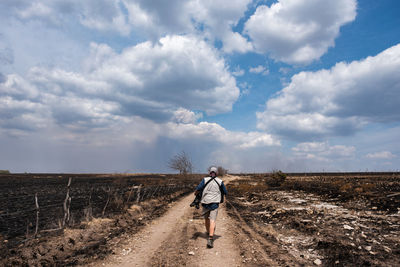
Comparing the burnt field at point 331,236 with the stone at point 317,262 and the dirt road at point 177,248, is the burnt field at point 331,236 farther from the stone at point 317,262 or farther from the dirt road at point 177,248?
the dirt road at point 177,248

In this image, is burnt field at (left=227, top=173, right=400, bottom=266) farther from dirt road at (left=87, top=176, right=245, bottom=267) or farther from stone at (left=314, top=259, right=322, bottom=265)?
dirt road at (left=87, top=176, right=245, bottom=267)

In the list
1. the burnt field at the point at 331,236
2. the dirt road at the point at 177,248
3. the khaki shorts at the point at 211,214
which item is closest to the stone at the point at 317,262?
the burnt field at the point at 331,236

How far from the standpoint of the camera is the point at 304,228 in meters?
9.52

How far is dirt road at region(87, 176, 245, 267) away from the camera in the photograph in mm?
6035

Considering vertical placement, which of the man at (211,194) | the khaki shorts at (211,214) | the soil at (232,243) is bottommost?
the soil at (232,243)

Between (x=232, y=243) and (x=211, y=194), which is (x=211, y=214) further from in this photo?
(x=232, y=243)

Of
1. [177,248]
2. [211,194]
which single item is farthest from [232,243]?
[177,248]

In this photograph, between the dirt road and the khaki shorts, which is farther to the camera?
the khaki shorts

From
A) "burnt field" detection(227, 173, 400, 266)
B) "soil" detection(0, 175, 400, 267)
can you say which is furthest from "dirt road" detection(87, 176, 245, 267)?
"burnt field" detection(227, 173, 400, 266)

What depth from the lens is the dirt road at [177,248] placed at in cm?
604

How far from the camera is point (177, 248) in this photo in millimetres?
7043

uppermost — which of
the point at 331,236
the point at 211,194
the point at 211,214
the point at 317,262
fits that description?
the point at 211,194

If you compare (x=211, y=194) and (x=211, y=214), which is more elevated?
(x=211, y=194)

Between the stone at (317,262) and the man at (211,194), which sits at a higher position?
the man at (211,194)
